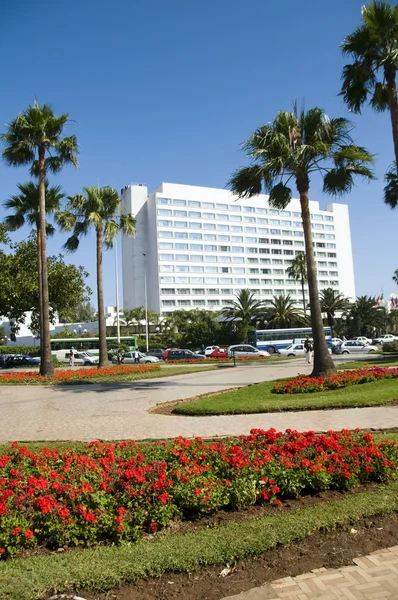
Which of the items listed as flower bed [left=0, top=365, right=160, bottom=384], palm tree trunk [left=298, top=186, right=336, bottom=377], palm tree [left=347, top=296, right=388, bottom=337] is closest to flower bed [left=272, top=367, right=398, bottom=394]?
palm tree trunk [left=298, top=186, right=336, bottom=377]

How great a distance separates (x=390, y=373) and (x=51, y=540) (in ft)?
44.6

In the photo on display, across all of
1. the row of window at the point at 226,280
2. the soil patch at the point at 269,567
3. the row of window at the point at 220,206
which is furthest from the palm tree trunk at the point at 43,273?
the row of window at the point at 220,206

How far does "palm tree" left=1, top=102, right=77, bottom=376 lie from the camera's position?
2431cm

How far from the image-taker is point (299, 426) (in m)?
9.64

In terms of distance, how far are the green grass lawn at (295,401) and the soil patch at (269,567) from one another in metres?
7.31

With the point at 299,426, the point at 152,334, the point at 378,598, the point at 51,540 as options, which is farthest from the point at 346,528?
the point at 152,334

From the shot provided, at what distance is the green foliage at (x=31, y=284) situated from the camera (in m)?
33.6

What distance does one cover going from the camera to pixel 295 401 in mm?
12633

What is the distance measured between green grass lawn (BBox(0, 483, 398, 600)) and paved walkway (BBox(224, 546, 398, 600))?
1.58ft

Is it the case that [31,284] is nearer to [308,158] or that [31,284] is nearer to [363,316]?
[308,158]

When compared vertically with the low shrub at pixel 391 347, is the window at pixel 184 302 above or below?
above

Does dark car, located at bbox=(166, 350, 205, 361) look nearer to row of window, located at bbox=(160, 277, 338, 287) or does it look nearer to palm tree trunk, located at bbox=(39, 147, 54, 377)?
palm tree trunk, located at bbox=(39, 147, 54, 377)

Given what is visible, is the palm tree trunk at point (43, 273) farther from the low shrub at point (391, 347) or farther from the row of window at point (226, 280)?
the row of window at point (226, 280)

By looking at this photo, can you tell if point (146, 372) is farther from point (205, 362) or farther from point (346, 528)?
point (346, 528)
